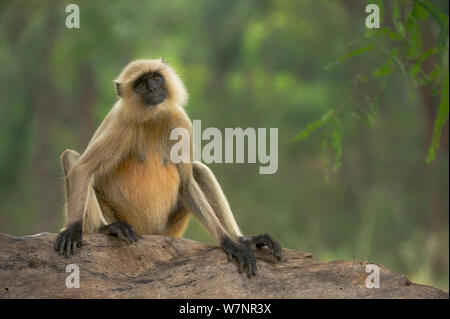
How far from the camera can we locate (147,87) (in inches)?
282

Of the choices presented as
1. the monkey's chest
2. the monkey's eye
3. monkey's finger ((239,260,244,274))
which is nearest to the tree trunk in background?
the monkey's eye

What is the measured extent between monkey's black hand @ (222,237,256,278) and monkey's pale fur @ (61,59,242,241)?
33cm

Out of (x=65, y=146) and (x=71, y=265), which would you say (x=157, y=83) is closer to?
(x=71, y=265)

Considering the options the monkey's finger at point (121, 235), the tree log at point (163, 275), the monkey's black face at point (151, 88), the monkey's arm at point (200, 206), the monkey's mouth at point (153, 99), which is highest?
the monkey's black face at point (151, 88)

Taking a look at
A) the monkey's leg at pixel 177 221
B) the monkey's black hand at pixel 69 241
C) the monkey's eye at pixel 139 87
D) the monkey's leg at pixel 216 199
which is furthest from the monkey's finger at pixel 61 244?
the monkey's eye at pixel 139 87

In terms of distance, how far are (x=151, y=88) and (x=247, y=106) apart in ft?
61.0

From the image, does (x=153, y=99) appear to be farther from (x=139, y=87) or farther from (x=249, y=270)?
(x=249, y=270)

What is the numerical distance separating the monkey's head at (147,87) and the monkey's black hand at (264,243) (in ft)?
5.97

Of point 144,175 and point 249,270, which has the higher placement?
point 144,175

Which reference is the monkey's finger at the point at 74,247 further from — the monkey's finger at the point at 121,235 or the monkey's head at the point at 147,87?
the monkey's head at the point at 147,87

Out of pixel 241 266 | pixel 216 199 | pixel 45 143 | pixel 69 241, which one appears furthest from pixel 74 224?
pixel 45 143

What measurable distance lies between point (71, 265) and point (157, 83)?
8.42ft

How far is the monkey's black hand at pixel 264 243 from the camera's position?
6.27 m

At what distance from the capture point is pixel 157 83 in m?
7.29
